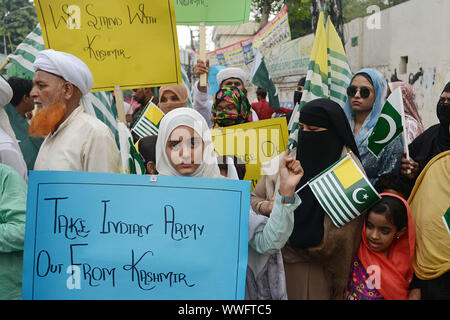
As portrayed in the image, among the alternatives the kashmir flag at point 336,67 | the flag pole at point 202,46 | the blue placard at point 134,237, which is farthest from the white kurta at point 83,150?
the kashmir flag at point 336,67

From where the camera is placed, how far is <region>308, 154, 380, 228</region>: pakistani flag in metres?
2.37

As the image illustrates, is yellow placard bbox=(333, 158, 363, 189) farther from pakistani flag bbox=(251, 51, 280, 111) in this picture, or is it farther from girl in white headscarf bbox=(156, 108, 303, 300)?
pakistani flag bbox=(251, 51, 280, 111)

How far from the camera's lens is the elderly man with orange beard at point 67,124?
7.79 feet

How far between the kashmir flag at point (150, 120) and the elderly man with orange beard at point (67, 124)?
1337mm

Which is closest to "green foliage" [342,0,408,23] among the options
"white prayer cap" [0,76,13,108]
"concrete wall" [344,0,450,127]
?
"concrete wall" [344,0,450,127]

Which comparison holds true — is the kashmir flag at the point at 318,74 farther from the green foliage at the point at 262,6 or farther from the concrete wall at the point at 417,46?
the green foliage at the point at 262,6

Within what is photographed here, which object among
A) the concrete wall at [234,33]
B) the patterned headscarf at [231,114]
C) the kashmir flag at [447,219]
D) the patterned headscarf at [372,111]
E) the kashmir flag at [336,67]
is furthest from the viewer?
the concrete wall at [234,33]

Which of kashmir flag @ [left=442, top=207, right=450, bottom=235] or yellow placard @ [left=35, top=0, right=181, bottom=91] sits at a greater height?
yellow placard @ [left=35, top=0, right=181, bottom=91]

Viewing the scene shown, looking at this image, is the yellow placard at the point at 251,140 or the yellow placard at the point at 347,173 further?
the yellow placard at the point at 251,140

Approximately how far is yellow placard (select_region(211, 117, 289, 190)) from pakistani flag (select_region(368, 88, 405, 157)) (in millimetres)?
664

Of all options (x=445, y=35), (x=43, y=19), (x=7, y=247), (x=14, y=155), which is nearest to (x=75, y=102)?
(x=14, y=155)

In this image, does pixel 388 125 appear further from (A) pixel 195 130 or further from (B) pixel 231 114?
(A) pixel 195 130

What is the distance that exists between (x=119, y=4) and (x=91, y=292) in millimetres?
1875

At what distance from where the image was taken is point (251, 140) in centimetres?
331
